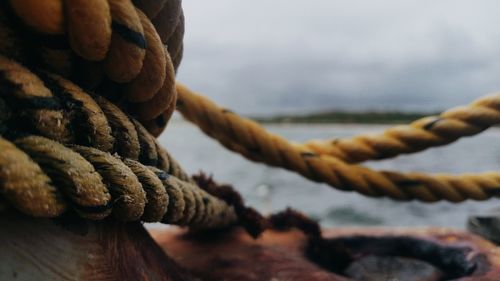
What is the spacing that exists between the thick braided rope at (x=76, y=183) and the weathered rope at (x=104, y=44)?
0.34ft

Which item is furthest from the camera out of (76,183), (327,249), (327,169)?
(327,169)

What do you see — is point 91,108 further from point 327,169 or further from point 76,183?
point 327,169

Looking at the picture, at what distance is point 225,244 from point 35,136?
0.69 meters

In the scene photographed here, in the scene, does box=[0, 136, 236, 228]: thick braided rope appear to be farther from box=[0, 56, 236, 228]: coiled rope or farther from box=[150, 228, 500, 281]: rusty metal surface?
box=[150, 228, 500, 281]: rusty metal surface

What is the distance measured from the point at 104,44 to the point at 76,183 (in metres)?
0.16

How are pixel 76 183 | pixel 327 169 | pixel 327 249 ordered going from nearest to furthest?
1. pixel 76 183
2. pixel 327 249
3. pixel 327 169

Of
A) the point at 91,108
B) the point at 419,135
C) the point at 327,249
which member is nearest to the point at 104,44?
the point at 91,108

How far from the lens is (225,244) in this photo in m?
1.13

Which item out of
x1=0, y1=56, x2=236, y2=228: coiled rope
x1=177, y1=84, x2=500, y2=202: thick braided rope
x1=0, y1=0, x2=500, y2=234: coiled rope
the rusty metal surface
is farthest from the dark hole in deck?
x1=0, y1=56, x2=236, y2=228: coiled rope

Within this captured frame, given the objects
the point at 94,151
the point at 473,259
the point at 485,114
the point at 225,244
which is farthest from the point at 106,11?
the point at 485,114

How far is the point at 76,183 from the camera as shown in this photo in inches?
19.6

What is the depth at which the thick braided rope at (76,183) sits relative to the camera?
450mm

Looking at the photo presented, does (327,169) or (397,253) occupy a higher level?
(327,169)

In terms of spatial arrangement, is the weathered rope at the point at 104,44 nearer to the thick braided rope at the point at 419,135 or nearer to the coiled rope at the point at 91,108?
the coiled rope at the point at 91,108
